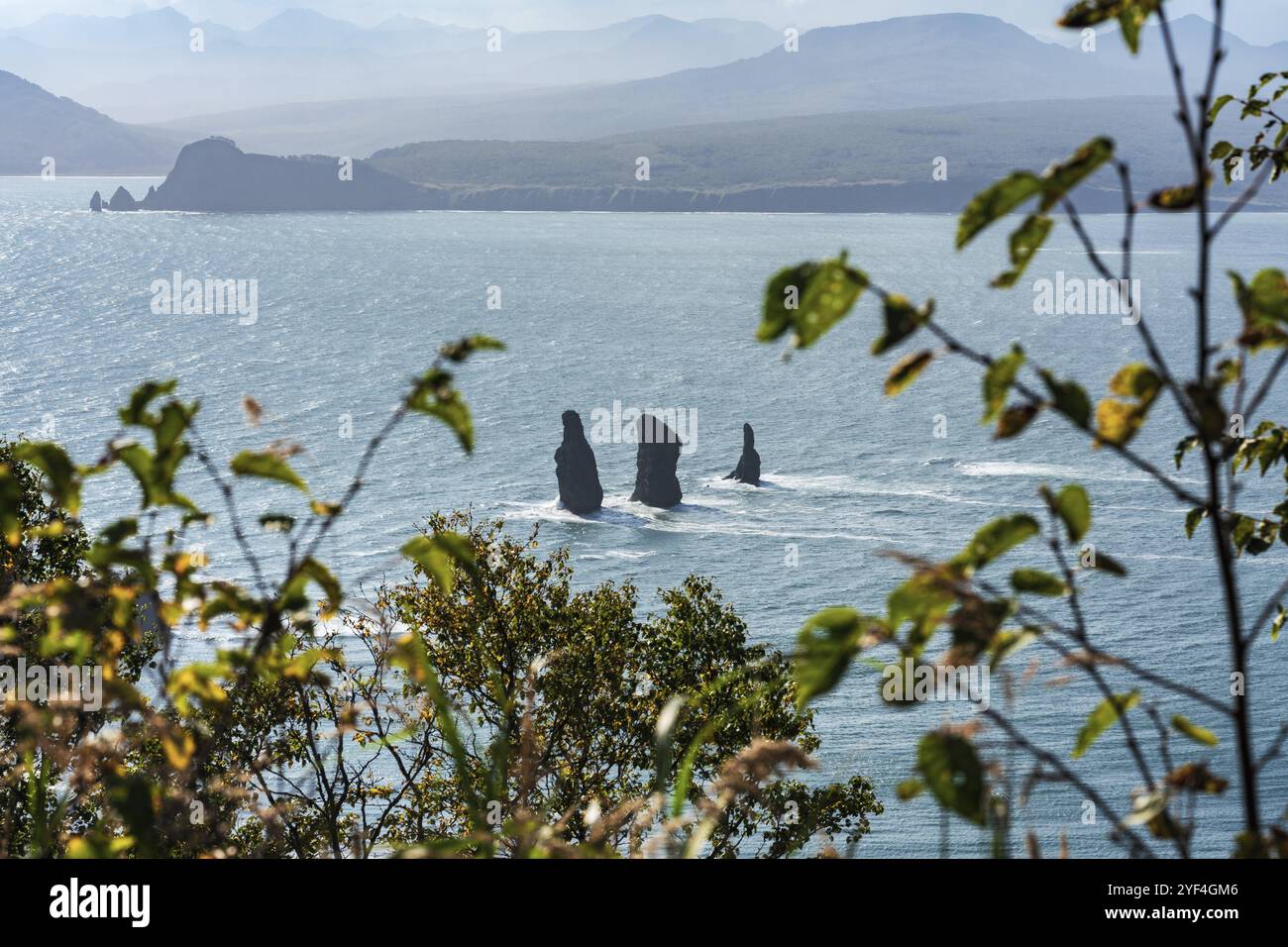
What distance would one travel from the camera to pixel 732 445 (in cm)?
9625

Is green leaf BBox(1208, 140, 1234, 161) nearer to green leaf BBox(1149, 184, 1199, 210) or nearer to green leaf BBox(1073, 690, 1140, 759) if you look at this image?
green leaf BBox(1149, 184, 1199, 210)

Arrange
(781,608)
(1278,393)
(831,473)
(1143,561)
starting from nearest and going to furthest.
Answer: (781,608) < (1143,561) < (831,473) < (1278,393)

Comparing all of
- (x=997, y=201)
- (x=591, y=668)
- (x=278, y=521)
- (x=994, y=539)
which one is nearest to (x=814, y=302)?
(x=997, y=201)

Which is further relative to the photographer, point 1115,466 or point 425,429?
point 425,429

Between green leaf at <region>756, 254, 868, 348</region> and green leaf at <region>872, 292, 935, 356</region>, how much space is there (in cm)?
5

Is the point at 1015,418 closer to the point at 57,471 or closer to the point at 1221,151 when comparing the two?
the point at 57,471

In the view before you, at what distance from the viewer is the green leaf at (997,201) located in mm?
1519

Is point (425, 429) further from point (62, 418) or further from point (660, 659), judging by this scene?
point (660, 659)

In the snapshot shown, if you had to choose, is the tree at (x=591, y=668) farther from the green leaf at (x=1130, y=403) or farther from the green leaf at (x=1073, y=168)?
the green leaf at (x=1073, y=168)

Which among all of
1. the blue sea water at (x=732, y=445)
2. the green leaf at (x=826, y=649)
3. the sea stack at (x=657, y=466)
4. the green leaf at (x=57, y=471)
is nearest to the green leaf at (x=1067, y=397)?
the green leaf at (x=826, y=649)

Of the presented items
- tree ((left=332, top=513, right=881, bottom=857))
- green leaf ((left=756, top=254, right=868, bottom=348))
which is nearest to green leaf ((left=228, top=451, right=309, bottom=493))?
green leaf ((left=756, top=254, right=868, bottom=348))
